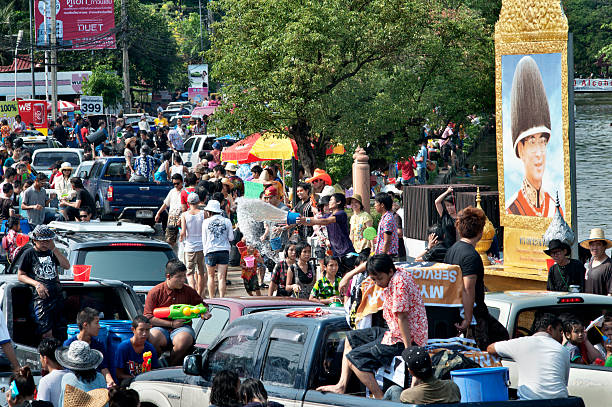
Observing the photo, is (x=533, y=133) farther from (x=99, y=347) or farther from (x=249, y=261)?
(x=99, y=347)

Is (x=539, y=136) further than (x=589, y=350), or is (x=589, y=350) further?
(x=539, y=136)

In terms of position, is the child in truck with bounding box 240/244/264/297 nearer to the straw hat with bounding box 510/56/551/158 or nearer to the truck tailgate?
the straw hat with bounding box 510/56/551/158

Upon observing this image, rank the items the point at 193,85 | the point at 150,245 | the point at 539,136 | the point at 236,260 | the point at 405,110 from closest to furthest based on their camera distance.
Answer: the point at 150,245
the point at 539,136
the point at 236,260
the point at 405,110
the point at 193,85

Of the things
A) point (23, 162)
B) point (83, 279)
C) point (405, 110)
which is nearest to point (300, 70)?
point (405, 110)

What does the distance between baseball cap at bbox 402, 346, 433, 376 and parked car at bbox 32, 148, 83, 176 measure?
21971 mm

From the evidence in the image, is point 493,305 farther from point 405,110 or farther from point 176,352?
point 405,110

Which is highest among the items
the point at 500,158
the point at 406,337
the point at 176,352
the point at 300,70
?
the point at 300,70

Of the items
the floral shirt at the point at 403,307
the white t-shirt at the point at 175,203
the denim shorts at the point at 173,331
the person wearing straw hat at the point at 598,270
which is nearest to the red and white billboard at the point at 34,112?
the white t-shirt at the point at 175,203

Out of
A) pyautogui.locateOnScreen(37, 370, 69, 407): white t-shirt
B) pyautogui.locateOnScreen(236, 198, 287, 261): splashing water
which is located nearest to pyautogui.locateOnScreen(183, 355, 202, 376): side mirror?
pyautogui.locateOnScreen(37, 370, 69, 407): white t-shirt

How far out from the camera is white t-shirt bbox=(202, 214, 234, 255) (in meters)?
14.2

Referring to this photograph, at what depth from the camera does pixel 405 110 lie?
25.1 meters

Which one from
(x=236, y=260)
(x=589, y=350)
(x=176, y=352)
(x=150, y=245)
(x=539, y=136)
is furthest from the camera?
(x=236, y=260)

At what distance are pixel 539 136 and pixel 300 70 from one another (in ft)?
27.2

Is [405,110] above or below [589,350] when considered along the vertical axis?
above
